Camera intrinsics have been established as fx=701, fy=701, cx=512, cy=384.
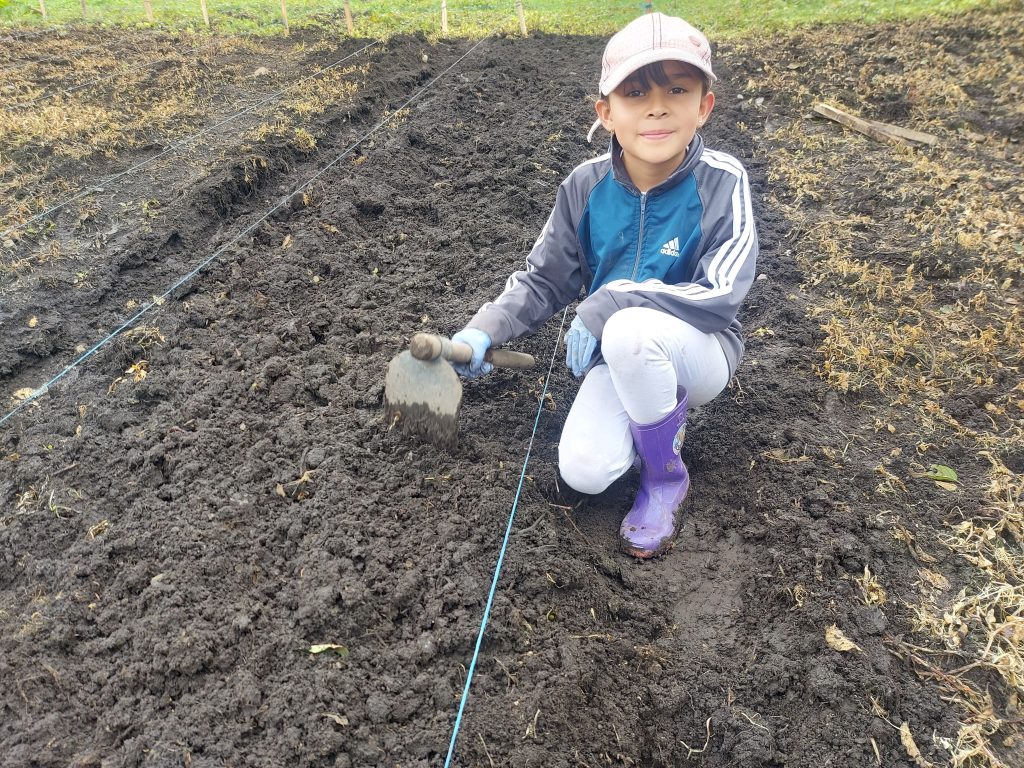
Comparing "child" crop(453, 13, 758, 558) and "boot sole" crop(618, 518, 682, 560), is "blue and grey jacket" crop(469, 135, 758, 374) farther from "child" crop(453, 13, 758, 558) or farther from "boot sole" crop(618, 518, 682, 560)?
"boot sole" crop(618, 518, 682, 560)

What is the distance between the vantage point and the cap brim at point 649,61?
1.97 metres

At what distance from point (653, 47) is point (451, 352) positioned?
1.05 meters

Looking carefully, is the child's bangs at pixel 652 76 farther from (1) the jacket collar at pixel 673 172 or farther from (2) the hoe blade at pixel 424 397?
(2) the hoe blade at pixel 424 397

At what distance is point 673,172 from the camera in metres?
2.22

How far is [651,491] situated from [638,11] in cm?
979

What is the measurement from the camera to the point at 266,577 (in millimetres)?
2102

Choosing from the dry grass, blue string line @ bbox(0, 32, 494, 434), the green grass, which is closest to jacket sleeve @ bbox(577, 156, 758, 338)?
the dry grass

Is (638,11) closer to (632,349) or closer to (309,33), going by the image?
(309,33)

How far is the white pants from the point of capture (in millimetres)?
2051

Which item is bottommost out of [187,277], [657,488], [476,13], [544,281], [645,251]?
[657,488]

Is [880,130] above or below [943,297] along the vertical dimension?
above

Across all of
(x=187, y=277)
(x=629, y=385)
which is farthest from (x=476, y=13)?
(x=629, y=385)

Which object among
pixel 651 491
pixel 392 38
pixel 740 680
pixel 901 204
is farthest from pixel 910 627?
pixel 392 38

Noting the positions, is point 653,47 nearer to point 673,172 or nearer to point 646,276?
point 673,172
